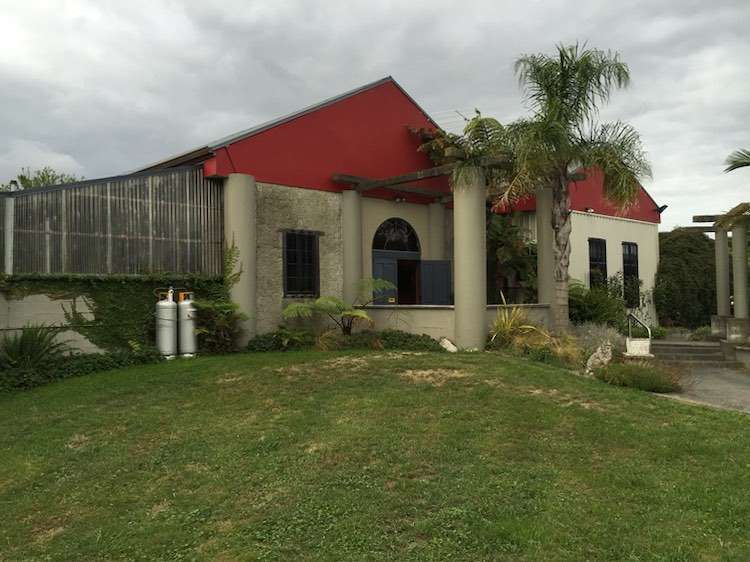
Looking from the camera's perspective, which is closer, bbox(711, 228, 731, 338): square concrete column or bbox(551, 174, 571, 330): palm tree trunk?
bbox(551, 174, 571, 330): palm tree trunk

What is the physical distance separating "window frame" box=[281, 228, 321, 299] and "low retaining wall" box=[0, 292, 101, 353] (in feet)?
15.1

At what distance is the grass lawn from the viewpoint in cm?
457

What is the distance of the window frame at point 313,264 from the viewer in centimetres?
1484

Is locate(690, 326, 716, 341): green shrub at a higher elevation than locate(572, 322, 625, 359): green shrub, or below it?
below

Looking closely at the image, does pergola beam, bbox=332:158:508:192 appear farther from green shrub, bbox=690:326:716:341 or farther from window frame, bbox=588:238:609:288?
green shrub, bbox=690:326:716:341

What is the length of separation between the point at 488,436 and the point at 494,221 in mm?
12299

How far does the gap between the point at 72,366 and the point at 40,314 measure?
1.18 metres

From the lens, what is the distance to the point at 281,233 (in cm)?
1479

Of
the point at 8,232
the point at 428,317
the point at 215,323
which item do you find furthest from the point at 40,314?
the point at 428,317

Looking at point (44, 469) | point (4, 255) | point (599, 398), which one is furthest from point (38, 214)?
point (599, 398)

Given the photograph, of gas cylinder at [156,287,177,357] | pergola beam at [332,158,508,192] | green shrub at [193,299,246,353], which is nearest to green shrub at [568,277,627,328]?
pergola beam at [332,158,508,192]

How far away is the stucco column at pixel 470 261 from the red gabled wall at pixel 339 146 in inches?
146

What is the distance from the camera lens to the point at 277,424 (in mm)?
7344

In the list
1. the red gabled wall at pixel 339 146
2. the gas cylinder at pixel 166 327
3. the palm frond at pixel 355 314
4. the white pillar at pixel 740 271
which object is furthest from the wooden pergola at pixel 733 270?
the gas cylinder at pixel 166 327
